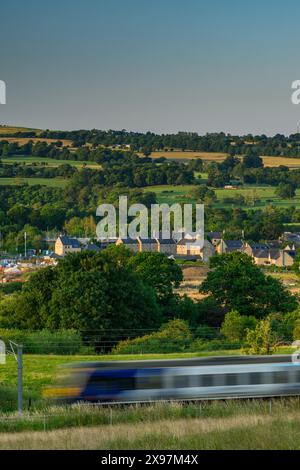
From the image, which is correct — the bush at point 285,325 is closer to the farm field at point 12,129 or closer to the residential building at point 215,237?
the residential building at point 215,237

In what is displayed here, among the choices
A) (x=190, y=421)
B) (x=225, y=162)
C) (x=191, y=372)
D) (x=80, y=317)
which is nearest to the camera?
(x=190, y=421)

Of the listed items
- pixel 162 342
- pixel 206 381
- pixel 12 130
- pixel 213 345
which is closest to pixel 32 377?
pixel 206 381

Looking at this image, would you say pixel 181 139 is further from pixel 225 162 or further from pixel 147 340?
pixel 147 340

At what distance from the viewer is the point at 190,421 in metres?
14.1

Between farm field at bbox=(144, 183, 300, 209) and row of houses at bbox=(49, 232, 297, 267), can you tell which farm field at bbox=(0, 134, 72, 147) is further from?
row of houses at bbox=(49, 232, 297, 267)

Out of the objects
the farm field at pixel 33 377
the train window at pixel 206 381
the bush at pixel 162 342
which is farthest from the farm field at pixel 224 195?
the train window at pixel 206 381

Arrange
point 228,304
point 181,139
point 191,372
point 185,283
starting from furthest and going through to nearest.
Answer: point 181,139, point 185,283, point 228,304, point 191,372

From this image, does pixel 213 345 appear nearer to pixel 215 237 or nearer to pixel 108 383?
pixel 108 383

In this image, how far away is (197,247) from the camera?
85.9 metres

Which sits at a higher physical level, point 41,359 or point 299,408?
point 299,408

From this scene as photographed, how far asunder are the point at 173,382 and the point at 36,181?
401ft

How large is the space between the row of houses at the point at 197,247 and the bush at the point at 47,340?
47.2 meters

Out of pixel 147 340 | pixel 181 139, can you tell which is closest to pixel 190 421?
pixel 147 340
